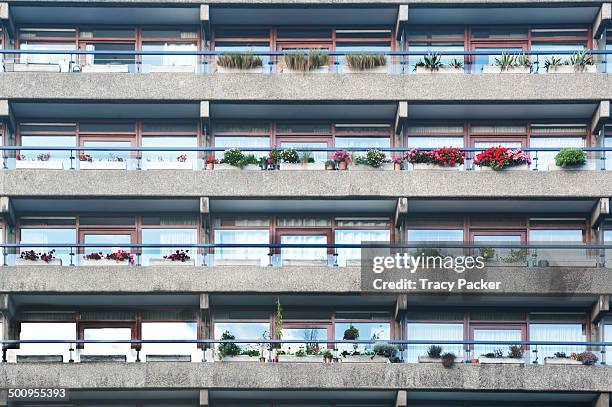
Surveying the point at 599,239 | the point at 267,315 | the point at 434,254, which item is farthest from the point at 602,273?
the point at 267,315

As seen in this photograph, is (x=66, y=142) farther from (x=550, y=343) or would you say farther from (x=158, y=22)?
(x=550, y=343)

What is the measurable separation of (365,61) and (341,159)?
132 inches

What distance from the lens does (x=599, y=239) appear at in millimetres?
45531

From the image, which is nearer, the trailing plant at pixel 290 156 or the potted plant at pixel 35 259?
the potted plant at pixel 35 259

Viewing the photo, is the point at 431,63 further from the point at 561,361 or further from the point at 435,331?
the point at 561,361

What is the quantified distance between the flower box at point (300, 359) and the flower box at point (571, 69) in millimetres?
12018

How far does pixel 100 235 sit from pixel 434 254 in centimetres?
1088

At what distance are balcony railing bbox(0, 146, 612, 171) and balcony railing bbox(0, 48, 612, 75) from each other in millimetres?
2693

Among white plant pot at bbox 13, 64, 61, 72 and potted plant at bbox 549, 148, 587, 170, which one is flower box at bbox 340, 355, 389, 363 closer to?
potted plant at bbox 549, 148, 587, 170

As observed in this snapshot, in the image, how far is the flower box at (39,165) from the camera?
148 ft

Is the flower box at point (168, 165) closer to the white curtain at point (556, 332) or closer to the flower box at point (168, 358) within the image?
the flower box at point (168, 358)

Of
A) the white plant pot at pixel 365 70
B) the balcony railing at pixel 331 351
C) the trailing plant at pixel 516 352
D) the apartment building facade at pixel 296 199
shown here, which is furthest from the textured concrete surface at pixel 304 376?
the white plant pot at pixel 365 70

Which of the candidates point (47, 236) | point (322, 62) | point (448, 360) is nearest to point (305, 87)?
point (322, 62)

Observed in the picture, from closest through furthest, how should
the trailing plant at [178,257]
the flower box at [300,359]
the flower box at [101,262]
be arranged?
1. the flower box at [300,359]
2. the flower box at [101,262]
3. the trailing plant at [178,257]
